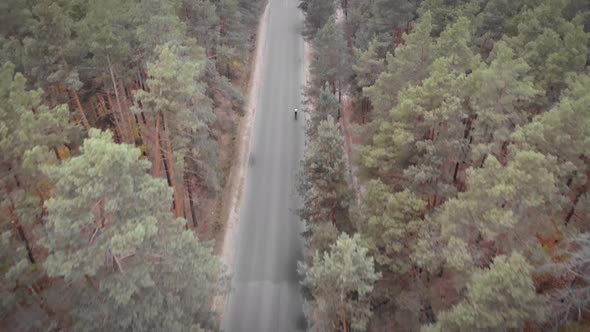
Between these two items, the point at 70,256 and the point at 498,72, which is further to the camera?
the point at 498,72

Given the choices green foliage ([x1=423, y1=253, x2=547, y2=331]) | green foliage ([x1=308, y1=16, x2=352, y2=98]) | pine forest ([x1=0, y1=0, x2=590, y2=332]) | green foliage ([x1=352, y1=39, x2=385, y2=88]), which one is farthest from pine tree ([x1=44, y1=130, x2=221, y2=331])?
green foliage ([x1=308, y1=16, x2=352, y2=98])

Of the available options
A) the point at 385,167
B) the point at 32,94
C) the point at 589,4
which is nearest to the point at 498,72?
the point at 385,167

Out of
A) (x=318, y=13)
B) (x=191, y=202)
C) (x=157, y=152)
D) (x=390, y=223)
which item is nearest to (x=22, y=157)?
(x=157, y=152)

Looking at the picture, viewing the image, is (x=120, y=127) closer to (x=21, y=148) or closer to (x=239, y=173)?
(x=239, y=173)

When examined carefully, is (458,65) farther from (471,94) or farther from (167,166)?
(167,166)

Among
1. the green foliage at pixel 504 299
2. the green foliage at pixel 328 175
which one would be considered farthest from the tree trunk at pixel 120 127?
the green foliage at pixel 504 299

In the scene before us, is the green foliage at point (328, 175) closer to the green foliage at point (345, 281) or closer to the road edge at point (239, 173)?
the green foliage at point (345, 281)
